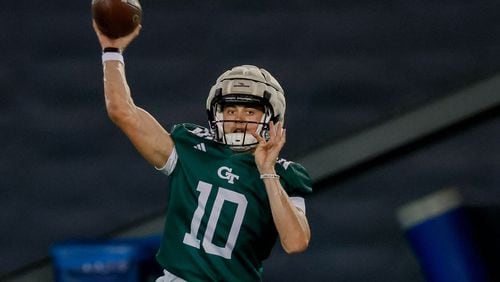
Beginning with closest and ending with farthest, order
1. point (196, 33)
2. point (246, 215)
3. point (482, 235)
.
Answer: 1. point (246, 215)
2. point (482, 235)
3. point (196, 33)

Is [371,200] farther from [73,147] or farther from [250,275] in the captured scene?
[250,275]

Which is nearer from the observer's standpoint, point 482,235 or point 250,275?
point 250,275

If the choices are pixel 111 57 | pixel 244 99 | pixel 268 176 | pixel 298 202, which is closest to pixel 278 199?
pixel 268 176

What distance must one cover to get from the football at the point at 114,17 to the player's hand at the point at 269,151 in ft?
1.71

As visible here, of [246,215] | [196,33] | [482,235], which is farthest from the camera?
[196,33]

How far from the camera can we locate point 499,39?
5.88 meters

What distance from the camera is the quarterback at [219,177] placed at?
415 centimetres

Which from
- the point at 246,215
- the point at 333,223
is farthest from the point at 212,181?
the point at 333,223

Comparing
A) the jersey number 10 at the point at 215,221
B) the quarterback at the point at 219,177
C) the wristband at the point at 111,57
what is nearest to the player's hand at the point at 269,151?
the quarterback at the point at 219,177

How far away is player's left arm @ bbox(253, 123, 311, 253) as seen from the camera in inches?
156

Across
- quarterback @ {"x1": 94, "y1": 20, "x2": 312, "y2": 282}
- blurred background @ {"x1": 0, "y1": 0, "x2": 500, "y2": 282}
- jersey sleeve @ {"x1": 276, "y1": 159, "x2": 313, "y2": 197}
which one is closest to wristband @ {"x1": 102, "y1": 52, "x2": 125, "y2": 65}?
quarterback @ {"x1": 94, "y1": 20, "x2": 312, "y2": 282}

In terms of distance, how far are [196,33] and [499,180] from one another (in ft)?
4.28

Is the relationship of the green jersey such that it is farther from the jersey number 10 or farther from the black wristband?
the black wristband

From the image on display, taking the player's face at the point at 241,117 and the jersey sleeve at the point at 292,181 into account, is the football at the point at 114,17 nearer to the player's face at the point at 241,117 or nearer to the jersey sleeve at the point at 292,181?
the player's face at the point at 241,117
